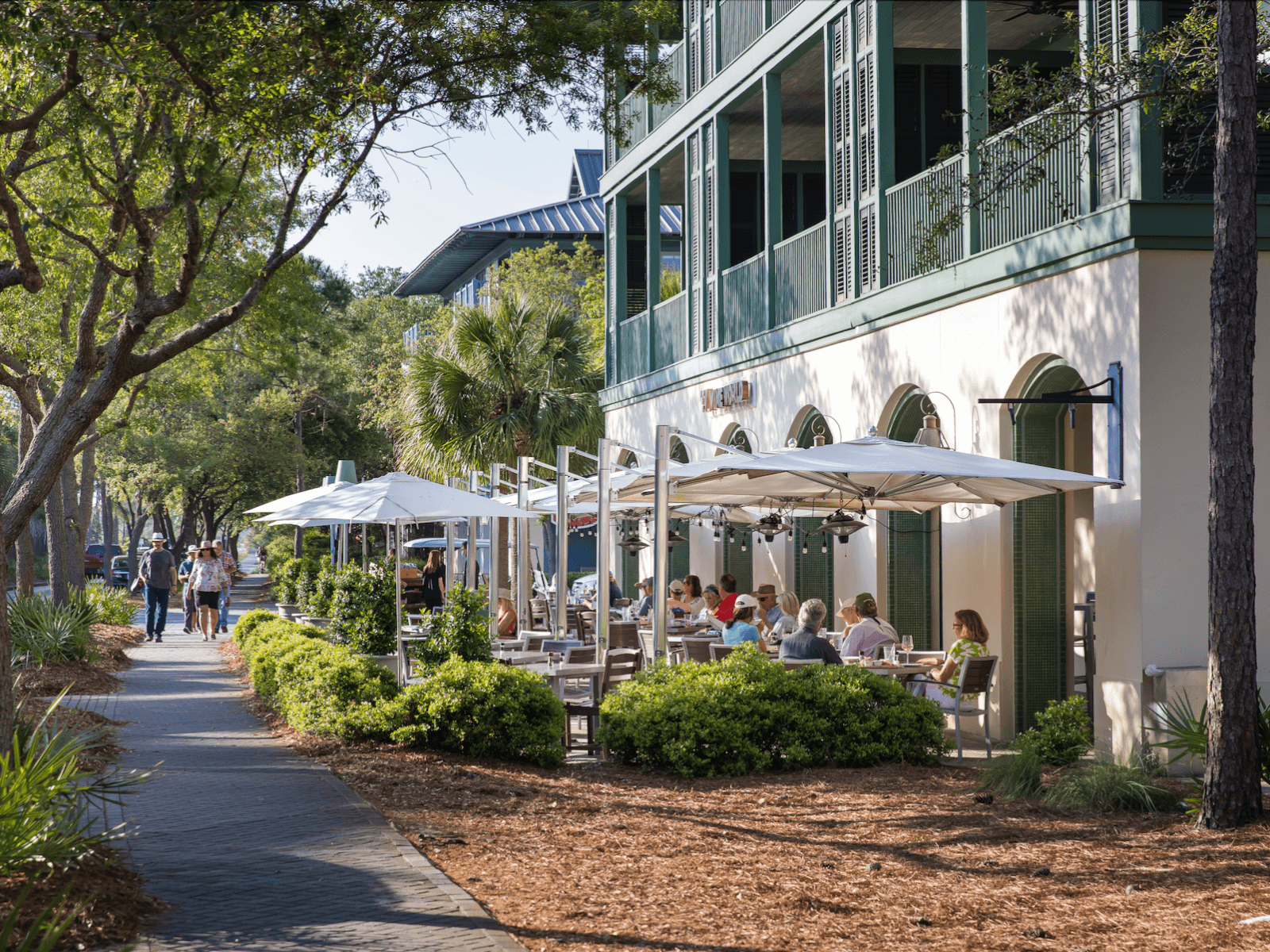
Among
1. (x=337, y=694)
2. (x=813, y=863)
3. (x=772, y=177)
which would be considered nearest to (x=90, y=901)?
(x=813, y=863)

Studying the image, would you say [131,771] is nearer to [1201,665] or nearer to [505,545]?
[1201,665]

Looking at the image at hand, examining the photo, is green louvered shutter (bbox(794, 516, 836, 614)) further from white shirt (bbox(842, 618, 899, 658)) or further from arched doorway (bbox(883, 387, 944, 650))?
white shirt (bbox(842, 618, 899, 658))

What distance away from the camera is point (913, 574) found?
15312 mm

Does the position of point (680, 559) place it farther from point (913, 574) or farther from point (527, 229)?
point (527, 229)

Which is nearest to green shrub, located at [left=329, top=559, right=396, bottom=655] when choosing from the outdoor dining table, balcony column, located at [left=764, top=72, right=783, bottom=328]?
the outdoor dining table

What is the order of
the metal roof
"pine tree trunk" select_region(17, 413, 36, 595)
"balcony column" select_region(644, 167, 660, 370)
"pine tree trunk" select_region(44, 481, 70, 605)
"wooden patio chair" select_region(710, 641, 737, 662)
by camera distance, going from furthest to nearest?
the metal roof
"balcony column" select_region(644, 167, 660, 370)
"pine tree trunk" select_region(44, 481, 70, 605)
"pine tree trunk" select_region(17, 413, 36, 595)
"wooden patio chair" select_region(710, 641, 737, 662)

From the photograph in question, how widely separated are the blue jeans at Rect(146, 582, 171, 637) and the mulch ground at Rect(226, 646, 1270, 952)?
1559 cm

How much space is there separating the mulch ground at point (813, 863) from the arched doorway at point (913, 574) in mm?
5665

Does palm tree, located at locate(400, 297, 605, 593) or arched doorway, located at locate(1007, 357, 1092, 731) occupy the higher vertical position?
palm tree, located at locate(400, 297, 605, 593)

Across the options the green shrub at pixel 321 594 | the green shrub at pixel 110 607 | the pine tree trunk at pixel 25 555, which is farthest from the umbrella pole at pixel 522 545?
the green shrub at pixel 110 607

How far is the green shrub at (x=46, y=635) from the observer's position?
53.5ft

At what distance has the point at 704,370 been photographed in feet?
66.1

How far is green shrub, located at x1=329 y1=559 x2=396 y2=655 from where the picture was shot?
14.7 m

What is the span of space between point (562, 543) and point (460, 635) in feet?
8.35
